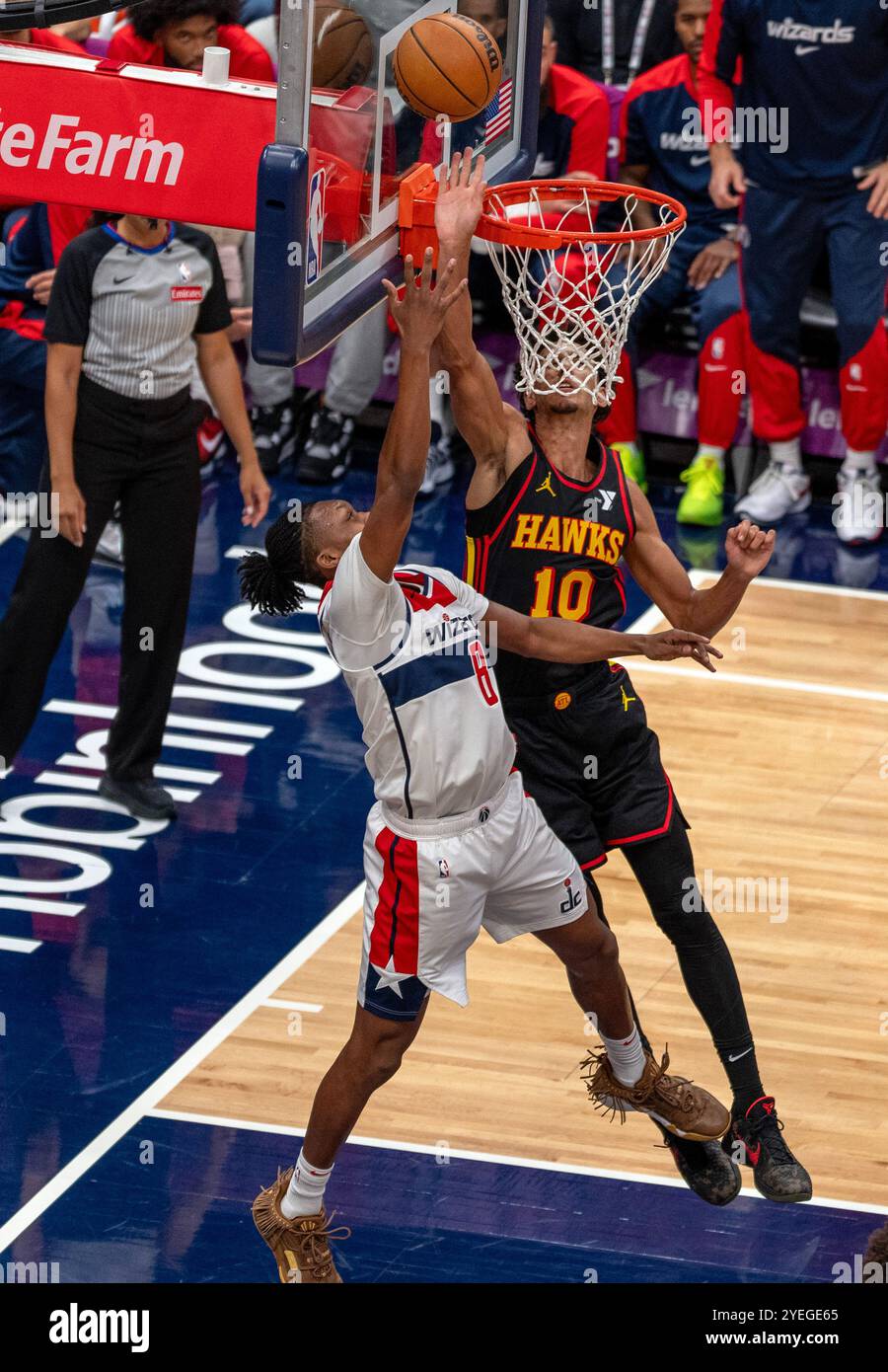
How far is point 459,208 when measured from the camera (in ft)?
17.5

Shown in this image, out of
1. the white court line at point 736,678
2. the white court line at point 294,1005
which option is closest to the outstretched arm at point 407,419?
the white court line at point 294,1005

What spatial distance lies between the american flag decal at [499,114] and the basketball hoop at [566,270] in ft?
0.71

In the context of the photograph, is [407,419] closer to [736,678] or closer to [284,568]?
[284,568]

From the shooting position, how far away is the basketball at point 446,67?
5.86 metres

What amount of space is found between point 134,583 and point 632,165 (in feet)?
16.3

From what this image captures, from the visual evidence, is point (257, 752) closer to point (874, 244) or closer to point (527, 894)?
point (527, 894)

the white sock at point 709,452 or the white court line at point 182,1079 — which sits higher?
the white sock at point 709,452

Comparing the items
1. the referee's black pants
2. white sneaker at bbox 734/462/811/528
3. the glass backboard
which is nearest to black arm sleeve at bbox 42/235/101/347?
the referee's black pants

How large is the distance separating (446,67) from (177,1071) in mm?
3010

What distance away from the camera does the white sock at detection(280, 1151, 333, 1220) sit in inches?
220

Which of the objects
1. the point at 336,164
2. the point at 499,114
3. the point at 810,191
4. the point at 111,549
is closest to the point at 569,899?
the point at 336,164

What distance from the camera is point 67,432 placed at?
8.06 m

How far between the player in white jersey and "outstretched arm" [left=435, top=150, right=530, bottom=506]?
18.2 inches

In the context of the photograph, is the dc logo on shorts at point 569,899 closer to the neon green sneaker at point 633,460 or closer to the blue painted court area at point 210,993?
the blue painted court area at point 210,993
